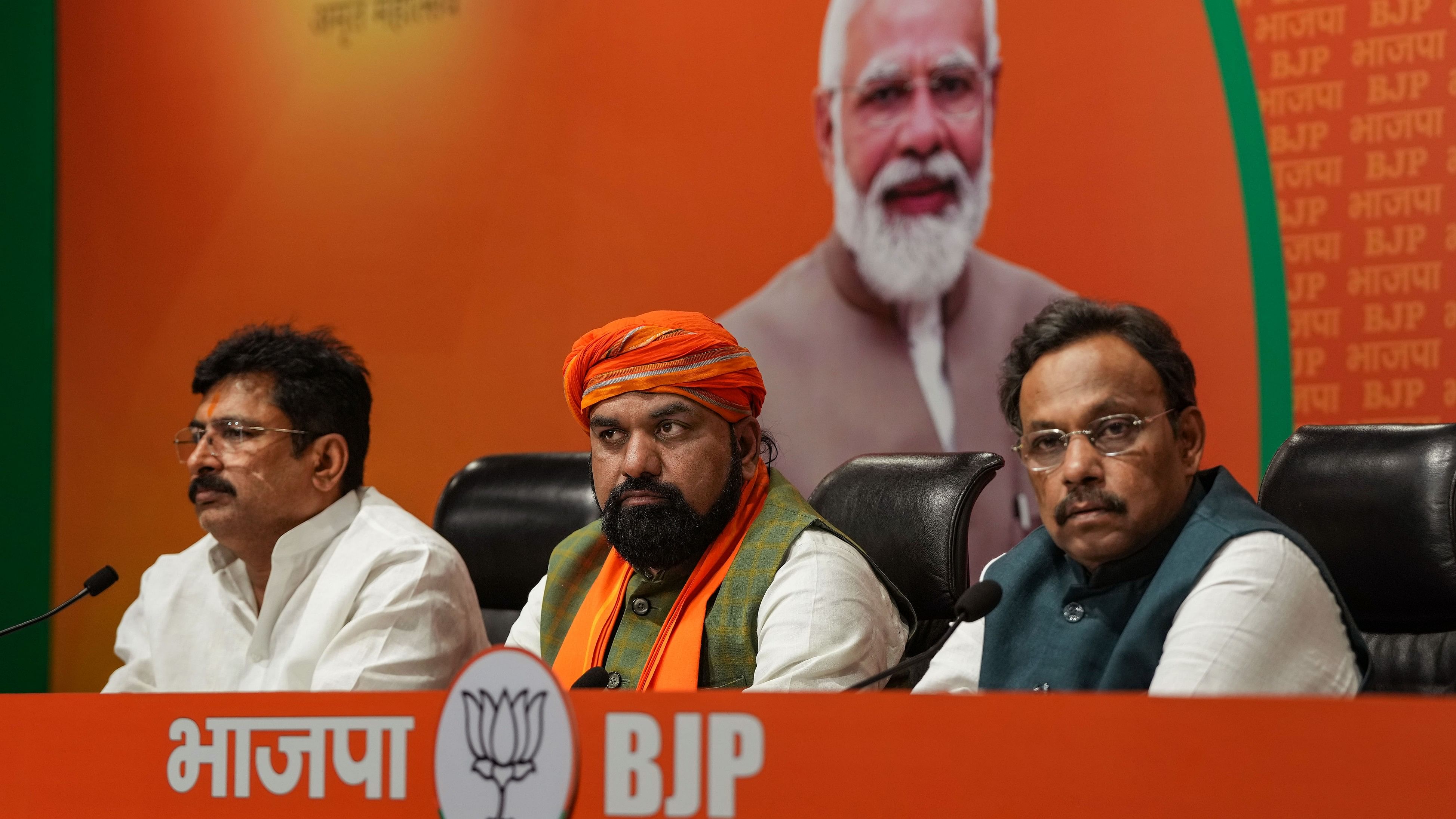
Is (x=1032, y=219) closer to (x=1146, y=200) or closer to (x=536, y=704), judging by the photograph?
(x=1146, y=200)

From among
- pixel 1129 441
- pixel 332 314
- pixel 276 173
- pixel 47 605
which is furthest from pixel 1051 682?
pixel 47 605

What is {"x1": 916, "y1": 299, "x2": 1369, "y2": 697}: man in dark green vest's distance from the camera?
4.95 feet

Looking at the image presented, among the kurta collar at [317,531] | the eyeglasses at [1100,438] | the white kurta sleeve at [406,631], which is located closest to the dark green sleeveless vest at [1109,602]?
the eyeglasses at [1100,438]

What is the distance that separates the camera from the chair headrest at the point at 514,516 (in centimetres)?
277

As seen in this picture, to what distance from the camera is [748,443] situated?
2.29m

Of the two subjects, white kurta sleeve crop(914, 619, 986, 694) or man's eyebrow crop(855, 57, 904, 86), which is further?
man's eyebrow crop(855, 57, 904, 86)

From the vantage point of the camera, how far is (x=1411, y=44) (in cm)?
277

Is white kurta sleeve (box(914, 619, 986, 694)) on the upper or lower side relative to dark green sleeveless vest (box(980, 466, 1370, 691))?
lower

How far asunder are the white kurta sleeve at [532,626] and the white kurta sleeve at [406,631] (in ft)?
0.39

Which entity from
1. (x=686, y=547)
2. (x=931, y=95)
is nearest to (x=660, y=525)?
(x=686, y=547)

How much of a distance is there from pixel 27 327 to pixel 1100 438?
11.9 ft

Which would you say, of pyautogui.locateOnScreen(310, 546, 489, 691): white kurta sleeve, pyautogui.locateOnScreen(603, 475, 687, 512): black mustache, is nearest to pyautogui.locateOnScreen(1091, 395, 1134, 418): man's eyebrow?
pyautogui.locateOnScreen(603, 475, 687, 512): black mustache

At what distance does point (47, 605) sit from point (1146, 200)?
11.1ft

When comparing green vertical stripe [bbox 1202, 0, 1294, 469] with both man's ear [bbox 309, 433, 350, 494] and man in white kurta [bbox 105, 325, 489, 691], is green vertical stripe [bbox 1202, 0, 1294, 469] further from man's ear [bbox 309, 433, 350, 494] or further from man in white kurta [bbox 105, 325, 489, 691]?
man's ear [bbox 309, 433, 350, 494]
